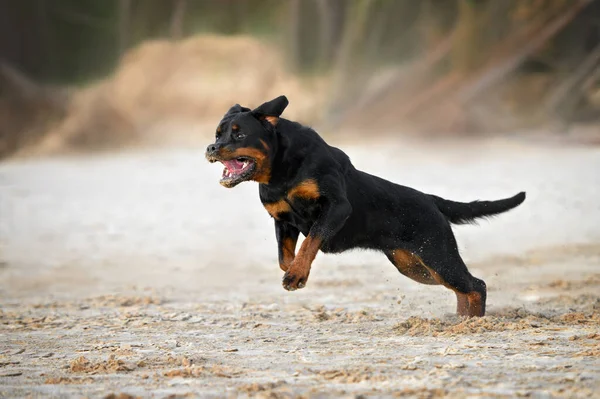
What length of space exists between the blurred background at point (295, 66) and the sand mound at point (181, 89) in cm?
2

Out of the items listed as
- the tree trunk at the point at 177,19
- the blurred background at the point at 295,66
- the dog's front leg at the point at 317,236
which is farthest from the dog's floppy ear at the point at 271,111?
the tree trunk at the point at 177,19

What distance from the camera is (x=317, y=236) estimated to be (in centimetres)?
496

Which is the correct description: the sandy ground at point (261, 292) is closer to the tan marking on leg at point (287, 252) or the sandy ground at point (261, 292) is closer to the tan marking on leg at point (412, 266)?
the tan marking on leg at point (412, 266)

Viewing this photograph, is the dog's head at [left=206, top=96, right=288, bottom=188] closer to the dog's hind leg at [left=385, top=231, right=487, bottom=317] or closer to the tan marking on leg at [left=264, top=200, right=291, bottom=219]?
the tan marking on leg at [left=264, top=200, right=291, bottom=219]

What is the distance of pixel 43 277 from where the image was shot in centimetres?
880

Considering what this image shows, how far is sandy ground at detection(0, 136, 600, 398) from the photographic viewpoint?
437 centimetres

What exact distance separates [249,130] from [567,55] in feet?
37.7

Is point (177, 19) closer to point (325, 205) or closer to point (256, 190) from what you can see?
point (256, 190)

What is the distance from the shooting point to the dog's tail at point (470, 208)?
233 inches

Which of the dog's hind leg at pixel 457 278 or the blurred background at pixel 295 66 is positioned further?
the blurred background at pixel 295 66

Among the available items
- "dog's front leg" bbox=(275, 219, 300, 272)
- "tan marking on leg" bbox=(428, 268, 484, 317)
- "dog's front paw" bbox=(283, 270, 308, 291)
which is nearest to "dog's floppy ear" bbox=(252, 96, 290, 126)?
"dog's front leg" bbox=(275, 219, 300, 272)

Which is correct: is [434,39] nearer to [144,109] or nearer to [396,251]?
[144,109]

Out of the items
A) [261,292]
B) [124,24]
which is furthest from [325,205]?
[124,24]

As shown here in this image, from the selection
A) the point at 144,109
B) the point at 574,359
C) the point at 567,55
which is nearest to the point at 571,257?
the point at 574,359
